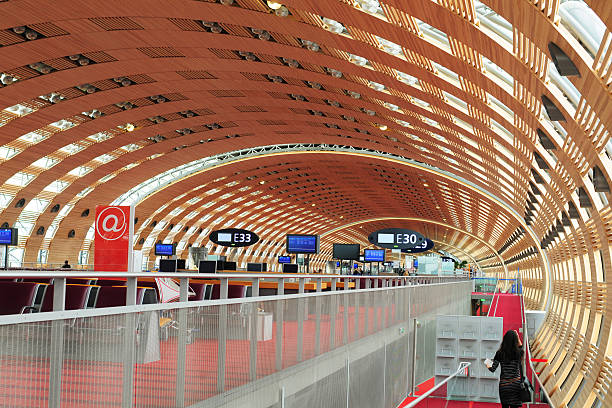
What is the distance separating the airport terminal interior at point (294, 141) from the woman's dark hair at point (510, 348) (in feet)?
2.82

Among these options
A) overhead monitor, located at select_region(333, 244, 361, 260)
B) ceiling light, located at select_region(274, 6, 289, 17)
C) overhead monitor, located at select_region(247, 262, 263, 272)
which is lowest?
overhead monitor, located at select_region(247, 262, 263, 272)

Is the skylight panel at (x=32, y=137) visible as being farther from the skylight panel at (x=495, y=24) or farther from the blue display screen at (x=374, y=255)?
the skylight panel at (x=495, y=24)

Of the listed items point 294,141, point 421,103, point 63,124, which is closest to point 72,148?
point 63,124

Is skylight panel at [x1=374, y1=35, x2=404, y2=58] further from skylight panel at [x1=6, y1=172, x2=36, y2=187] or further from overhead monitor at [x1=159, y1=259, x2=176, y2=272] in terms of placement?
skylight panel at [x1=6, y1=172, x2=36, y2=187]

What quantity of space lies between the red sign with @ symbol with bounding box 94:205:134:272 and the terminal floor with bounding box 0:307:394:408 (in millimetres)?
5604

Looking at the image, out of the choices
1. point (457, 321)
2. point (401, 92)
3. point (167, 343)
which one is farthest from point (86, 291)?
point (401, 92)

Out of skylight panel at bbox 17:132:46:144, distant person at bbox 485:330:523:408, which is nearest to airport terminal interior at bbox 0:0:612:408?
distant person at bbox 485:330:523:408

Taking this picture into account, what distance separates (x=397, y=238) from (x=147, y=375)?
37.5 m

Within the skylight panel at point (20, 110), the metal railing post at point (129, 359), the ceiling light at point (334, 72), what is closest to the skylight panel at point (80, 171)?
the skylight panel at point (20, 110)

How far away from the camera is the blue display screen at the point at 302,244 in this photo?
3359cm

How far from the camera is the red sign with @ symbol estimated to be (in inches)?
511

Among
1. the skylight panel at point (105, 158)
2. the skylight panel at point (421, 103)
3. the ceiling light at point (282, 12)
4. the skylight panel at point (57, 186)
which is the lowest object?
the skylight panel at point (57, 186)

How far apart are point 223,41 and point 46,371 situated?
22447mm

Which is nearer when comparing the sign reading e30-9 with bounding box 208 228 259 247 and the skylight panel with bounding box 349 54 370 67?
the skylight panel with bounding box 349 54 370 67
